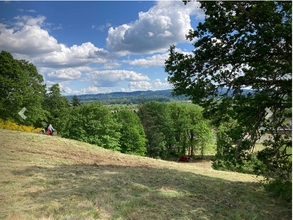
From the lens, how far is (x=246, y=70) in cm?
743

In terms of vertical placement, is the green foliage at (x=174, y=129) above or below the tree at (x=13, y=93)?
below

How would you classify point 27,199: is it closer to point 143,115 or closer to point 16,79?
point 16,79

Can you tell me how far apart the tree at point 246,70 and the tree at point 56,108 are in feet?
91.2

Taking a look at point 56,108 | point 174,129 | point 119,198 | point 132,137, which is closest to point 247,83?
point 119,198

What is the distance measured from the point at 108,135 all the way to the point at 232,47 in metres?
Result: 25.4

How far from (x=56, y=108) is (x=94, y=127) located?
326 inches

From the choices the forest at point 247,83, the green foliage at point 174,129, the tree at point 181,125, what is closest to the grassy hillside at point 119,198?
the forest at point 247,83

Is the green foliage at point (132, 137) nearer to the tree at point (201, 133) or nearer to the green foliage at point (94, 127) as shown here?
the green foliage at point (94, 127)

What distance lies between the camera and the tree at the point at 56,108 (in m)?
30.7

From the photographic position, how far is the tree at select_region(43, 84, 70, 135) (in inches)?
1207

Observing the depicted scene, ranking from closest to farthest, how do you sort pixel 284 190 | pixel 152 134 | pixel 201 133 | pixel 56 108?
pixel 284 190 < pixel 56 108 < pixel 201 133 < pixel 152 134

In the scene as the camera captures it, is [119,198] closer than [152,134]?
Yes

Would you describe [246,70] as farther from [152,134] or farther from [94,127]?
[152,134]

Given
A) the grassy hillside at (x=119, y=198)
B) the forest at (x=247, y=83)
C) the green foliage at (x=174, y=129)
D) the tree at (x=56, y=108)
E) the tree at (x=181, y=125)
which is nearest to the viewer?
the grassy hillside at (x=119, y=198)
